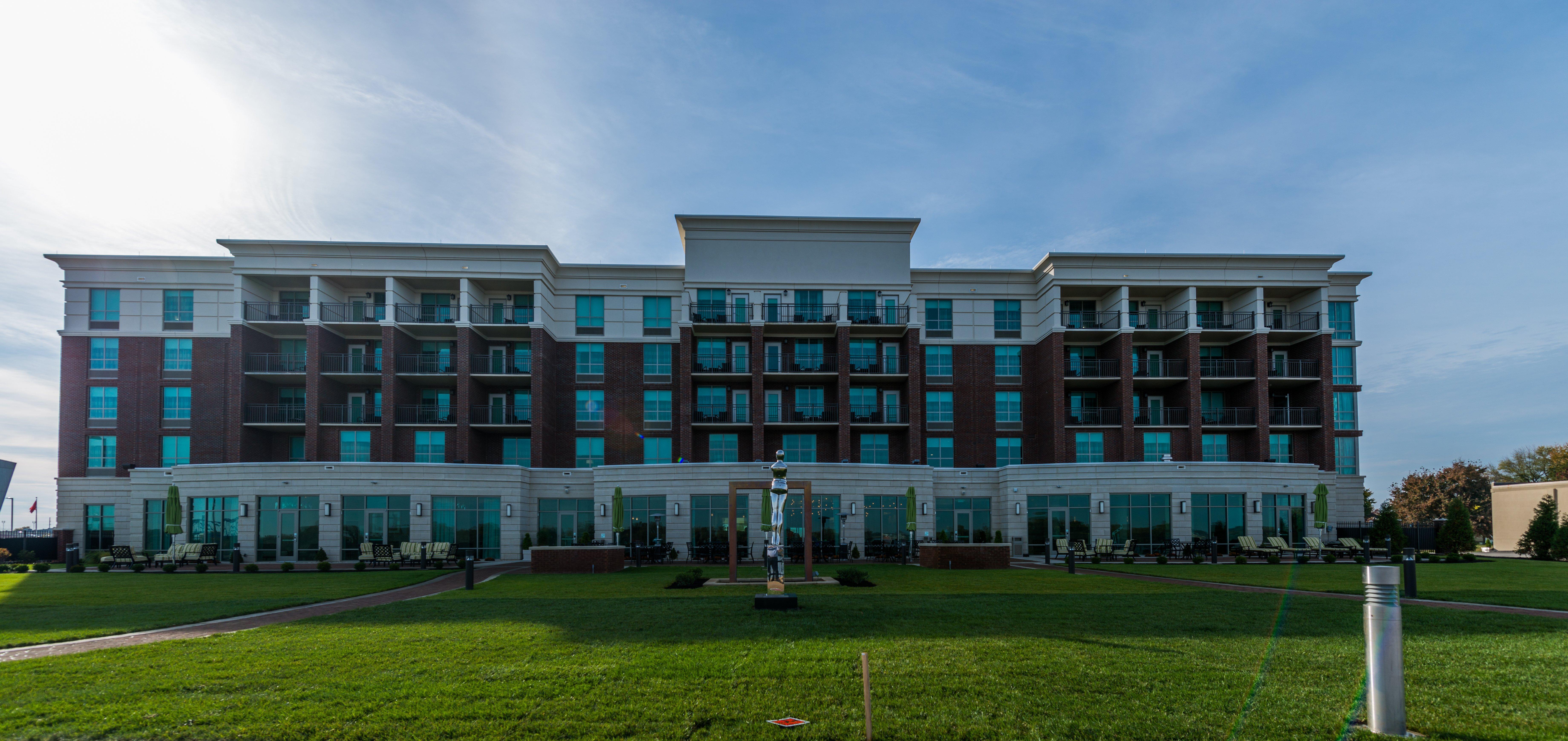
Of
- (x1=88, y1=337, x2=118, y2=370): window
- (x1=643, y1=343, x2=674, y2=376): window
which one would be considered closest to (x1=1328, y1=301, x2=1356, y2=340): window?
(x1=643, y1=343, x2=674, y2=376): window

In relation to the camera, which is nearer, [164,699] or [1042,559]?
[164,699]

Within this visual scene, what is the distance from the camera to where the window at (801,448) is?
44.0 metres

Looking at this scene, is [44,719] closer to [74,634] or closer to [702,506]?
[74,634]

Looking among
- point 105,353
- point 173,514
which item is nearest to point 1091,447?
point 173,514

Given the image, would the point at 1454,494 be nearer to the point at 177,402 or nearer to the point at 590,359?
the point at 590,359

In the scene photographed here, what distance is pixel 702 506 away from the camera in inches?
1470

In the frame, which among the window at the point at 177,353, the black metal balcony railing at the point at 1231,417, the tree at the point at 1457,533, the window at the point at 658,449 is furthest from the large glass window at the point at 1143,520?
the window at the point at 177,353

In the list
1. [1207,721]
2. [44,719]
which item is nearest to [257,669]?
[44,719]

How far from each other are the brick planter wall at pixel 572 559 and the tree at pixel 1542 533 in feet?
133

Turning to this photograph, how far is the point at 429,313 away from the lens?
44000 millimetres

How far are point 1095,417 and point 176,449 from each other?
158ft

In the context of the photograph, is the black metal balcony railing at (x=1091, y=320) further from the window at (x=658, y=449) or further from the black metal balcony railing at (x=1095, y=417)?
the window at (x=658, y=449)

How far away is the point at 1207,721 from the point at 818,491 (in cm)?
2969

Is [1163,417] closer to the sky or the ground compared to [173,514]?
closer to the sky
